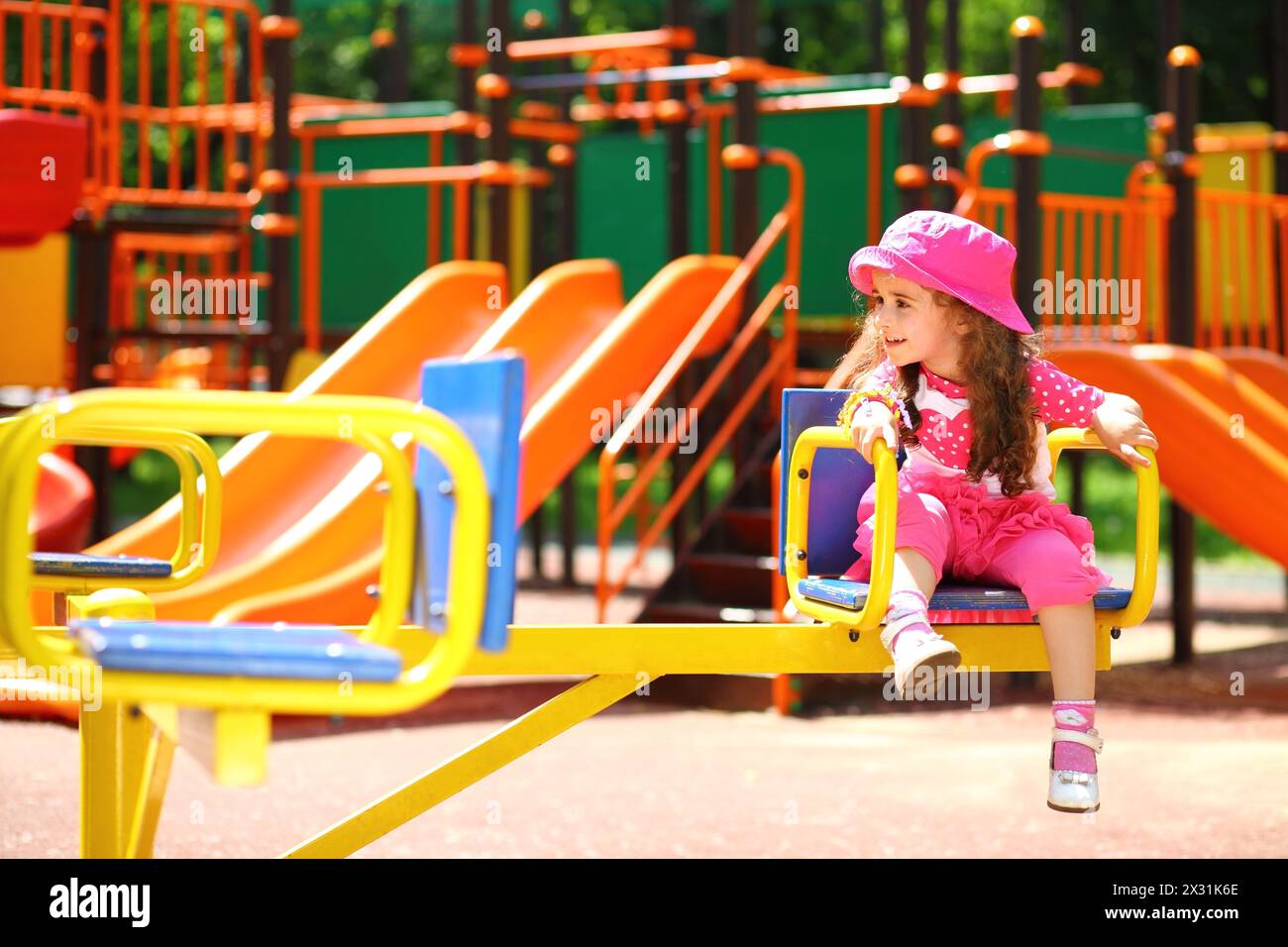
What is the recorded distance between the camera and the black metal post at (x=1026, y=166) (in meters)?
8.55

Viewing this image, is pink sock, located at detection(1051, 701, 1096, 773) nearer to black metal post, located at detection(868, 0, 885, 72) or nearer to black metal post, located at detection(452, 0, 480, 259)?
black metal post, located at detection(452, 0, 480, 259)

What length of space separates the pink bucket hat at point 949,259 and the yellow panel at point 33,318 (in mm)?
8961

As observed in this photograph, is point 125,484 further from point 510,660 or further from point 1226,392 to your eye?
point 510,660

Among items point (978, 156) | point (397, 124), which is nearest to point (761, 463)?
point (978, 156)

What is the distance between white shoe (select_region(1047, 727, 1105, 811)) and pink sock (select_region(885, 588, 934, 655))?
0.33 meters

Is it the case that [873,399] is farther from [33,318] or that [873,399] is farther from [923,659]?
[33,318]

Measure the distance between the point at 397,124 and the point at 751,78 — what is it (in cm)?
298

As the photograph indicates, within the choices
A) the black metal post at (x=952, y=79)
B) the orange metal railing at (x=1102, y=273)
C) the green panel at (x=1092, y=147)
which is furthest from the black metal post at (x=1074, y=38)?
the black metal post at (x=952, y=79)

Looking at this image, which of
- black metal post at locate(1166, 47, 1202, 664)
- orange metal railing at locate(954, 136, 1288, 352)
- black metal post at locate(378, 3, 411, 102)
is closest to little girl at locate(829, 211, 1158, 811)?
orange metal railing at locate(954, 136, 1288, 352)

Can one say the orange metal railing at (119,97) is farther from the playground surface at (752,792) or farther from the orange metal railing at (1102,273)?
the orange metal railing at (1102,273)

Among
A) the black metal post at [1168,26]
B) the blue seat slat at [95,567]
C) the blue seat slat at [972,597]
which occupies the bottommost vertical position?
the blue seat slat at [972,597]

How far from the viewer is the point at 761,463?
9023mm

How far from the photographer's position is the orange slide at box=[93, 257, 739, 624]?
7.38 m

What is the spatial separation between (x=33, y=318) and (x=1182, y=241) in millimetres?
6827
